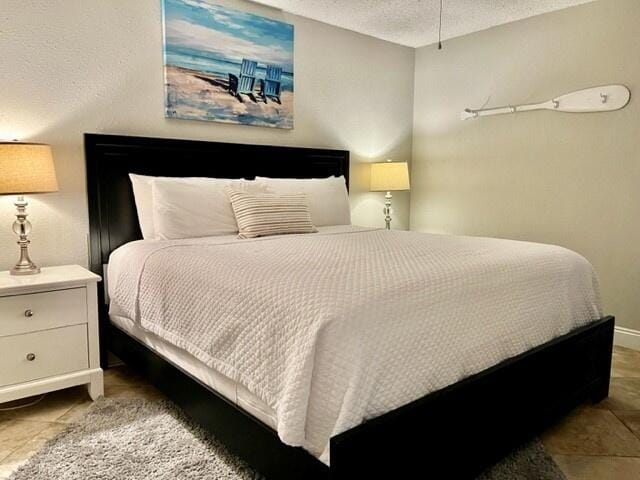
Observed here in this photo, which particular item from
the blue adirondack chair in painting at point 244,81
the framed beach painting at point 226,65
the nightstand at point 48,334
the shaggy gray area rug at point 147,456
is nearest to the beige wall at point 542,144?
the framed beach painting at point 226,65

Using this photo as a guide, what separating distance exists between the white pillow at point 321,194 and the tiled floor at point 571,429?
145 cm

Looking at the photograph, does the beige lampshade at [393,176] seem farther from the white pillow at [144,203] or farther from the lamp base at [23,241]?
the lamp base at [23,241]

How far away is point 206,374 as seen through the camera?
187 cm

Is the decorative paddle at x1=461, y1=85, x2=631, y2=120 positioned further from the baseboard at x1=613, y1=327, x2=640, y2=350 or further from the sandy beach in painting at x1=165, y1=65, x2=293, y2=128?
the sandy beach in painting at x1=165, y1=65, x2=293, y2=128

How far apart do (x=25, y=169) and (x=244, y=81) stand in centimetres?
159

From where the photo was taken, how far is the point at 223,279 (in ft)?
5.91

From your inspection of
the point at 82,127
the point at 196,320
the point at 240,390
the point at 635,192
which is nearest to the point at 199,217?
the point at 82,127

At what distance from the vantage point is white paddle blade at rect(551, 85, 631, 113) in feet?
10.3

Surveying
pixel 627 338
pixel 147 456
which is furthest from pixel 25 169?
pixel 627 338

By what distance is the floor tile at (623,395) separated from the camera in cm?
238

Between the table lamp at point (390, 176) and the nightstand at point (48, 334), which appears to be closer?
the nightstand at point (48, 334)

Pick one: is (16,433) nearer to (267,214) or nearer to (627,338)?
(267,214)

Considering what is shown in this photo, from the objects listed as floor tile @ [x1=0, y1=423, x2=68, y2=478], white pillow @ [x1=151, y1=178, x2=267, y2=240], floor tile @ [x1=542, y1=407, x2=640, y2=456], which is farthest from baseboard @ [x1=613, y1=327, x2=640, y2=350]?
floor tile @ [x1=0, y1=423, x2=68, y2=478]

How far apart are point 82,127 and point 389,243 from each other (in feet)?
6.04
